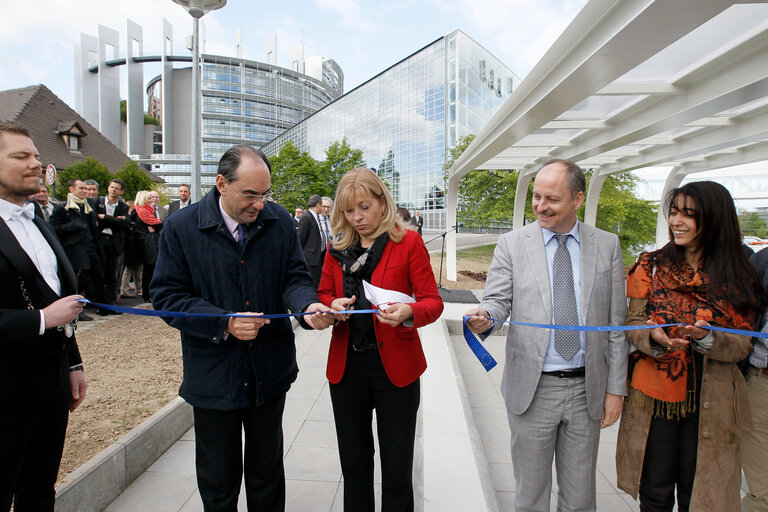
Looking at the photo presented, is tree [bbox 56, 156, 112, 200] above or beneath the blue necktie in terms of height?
above

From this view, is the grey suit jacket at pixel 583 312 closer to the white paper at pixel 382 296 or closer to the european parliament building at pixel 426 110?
the white paper at pixel 382 296

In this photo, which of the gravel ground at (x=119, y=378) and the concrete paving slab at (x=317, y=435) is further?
the concrete paving slab at (x=317, y=435)

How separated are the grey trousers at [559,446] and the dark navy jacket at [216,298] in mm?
1318

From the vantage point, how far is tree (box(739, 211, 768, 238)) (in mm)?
10617

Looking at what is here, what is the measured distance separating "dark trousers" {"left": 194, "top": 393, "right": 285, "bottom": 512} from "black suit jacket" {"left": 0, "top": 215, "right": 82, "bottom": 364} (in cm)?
72

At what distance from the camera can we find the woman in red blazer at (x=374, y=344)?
6.79 ft

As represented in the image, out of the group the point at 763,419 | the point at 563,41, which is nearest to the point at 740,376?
the point at 763,419

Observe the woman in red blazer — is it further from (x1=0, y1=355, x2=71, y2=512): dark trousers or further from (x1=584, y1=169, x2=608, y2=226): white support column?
(x1=584, y1=169, x2=608, y2=226): white support column

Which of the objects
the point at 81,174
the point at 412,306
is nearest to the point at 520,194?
the point at 412,306

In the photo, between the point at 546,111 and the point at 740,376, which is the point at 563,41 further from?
the point at 740,376

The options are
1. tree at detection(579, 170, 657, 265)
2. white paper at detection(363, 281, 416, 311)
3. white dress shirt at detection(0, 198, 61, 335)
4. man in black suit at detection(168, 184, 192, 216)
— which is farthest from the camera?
tree at detection(579, 170, 657, 265)

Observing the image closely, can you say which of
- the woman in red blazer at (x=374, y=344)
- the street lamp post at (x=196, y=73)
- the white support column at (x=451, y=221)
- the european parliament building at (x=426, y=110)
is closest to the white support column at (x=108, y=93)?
the european parliament building at (x=426, y=110)

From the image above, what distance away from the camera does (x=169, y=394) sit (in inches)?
159

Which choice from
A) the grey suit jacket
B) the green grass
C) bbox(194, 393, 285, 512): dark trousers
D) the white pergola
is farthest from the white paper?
the green grass
